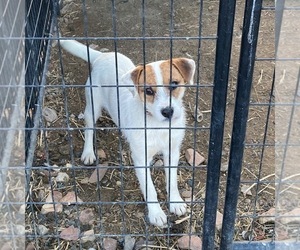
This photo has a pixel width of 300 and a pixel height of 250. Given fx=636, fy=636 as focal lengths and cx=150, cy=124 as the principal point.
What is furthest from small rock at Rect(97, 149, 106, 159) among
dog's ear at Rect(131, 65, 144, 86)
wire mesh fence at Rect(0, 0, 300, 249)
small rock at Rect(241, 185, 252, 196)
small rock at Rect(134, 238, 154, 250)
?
dog's ear at Rect(131, 65, 144, 86)

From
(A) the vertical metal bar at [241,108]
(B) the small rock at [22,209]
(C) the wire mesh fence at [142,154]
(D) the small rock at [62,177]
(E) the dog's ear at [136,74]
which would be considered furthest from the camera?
(D) the small rock at [62,177]

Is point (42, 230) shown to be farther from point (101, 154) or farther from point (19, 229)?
point (101, 154)

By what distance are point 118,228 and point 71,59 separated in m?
1.62

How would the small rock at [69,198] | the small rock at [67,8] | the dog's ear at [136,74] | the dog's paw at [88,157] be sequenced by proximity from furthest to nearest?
1. the small rock at [67,8]
2. the dog's paw at [88,157]
3. the small rock at [69,198]
4. the dog's ear at [136,74]

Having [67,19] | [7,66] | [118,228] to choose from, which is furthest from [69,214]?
[67,19]

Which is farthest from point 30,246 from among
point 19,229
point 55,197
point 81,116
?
point 81,116

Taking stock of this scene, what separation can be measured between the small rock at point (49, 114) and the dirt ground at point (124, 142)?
34mm

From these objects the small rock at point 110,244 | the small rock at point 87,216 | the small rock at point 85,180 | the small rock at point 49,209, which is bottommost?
the small rock at point 110,244

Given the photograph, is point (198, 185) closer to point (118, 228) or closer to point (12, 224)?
point (118, 228)

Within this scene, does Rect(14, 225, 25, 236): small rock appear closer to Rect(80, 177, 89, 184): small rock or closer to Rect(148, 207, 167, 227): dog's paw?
Rect(80, 177, 89, 184): small rock

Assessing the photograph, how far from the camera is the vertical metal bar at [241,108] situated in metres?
2.20

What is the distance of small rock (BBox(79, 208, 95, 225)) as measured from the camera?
3.18 m

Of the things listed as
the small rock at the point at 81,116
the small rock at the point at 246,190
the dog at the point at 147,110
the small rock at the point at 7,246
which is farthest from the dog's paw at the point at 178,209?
the small rock at the point at 81,116

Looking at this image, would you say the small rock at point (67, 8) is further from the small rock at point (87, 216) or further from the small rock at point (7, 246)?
the small rock at point (7, 246)
